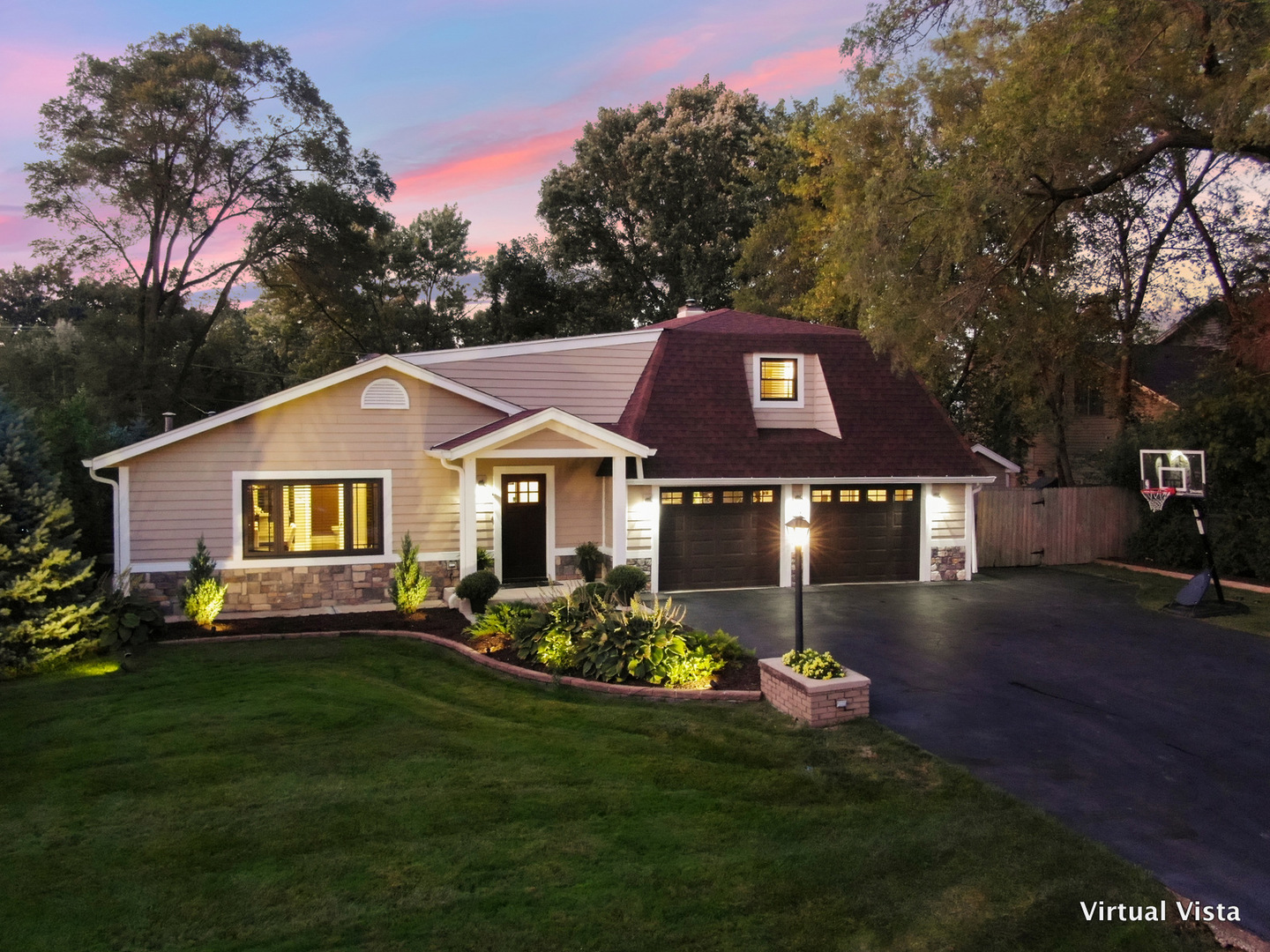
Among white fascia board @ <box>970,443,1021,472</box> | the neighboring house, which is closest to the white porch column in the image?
white fascia board @ <box>970,443,1021,472</box>

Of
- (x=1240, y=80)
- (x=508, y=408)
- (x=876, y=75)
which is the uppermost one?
(x=876, y=75)

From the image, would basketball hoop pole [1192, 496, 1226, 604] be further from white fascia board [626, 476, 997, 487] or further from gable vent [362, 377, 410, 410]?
gable vent [362, 377, 410, 410]

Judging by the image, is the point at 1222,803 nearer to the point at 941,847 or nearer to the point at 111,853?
the point at 941,847

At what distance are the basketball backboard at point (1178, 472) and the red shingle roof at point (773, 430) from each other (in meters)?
2.83

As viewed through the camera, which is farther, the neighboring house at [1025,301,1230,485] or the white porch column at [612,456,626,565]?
the neighboring house at [1025,301,1230,485]

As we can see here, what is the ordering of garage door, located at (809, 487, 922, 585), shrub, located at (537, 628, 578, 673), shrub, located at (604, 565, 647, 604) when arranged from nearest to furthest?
shrub, located at (537, 628, 578, 673) → shrub, located at (604, 565, 647, 604) → garage door, located at (809, 487, 922, 585)

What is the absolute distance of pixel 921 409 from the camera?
1670 centimetres

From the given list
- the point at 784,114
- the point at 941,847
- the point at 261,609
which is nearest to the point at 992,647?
the point at 941,847

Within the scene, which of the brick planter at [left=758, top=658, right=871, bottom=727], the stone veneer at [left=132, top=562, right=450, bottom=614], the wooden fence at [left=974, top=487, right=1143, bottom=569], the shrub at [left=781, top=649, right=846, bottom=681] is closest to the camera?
the brick planter at [left=758, top=658, right=871, bottom=727]

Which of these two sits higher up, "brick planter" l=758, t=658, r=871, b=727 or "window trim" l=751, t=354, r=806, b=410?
"window trim" l=751, t=354, r=806, b=410

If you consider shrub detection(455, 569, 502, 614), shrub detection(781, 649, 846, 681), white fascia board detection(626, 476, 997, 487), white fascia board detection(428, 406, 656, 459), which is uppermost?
white fascia board detection(428, 406, 656, 459)

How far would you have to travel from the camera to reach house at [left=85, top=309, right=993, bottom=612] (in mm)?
12812

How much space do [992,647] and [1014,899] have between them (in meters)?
6.63

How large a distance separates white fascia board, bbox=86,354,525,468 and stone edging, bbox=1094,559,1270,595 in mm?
13368
